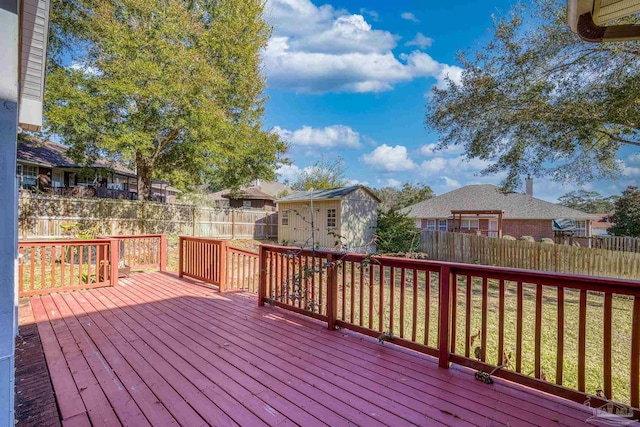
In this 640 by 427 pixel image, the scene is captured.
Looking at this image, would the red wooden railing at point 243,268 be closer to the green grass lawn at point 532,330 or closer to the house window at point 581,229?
the green grass lawn at point 532,330

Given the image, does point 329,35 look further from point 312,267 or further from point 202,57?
point 312,267

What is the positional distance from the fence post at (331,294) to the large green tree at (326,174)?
2097 cm

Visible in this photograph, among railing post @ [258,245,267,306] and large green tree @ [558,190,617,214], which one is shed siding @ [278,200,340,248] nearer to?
railing post @ [258,245,267,306]

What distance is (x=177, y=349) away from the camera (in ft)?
9.46

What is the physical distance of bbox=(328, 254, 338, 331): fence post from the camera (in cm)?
334

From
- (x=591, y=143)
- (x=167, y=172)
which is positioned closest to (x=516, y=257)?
(x=591, y=143)

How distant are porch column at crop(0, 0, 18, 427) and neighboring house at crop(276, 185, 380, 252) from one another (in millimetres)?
12479

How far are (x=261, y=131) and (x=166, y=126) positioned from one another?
12.7 feet

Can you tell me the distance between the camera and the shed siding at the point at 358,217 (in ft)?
46.5

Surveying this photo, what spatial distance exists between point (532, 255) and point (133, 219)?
1349 cm

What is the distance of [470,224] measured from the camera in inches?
830

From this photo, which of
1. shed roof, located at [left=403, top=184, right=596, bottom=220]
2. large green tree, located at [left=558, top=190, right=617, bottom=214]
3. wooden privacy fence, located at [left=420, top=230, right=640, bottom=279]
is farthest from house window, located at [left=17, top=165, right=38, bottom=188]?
large green tree, located at [left=558, top=190, right=617, bottom=214]

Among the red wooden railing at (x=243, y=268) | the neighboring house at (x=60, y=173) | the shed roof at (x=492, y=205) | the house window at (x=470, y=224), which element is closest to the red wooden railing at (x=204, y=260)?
the red wooden railing at (x=243, y=268)

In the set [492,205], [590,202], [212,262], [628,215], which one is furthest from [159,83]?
[590,202]
